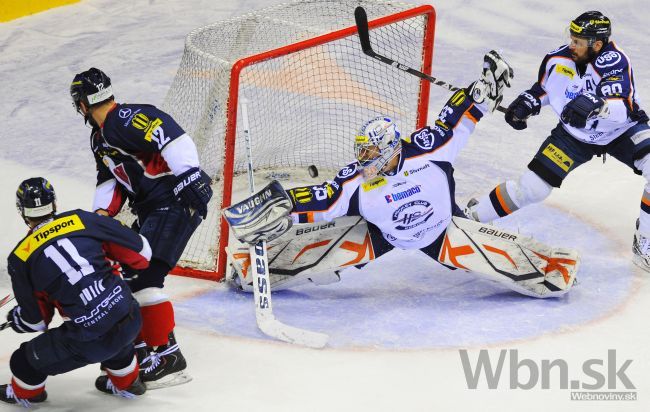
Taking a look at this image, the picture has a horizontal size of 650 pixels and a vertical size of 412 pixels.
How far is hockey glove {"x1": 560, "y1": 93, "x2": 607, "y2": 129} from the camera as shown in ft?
15.8

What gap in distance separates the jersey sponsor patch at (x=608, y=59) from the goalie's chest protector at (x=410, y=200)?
3.38 feet

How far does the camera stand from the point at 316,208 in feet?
15.4

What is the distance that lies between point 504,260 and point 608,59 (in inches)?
44.8

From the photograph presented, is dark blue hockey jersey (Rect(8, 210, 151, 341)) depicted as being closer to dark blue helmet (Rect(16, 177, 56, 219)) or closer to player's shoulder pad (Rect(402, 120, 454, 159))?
dark blue helmet (Rect(16, 177, 56, 219))

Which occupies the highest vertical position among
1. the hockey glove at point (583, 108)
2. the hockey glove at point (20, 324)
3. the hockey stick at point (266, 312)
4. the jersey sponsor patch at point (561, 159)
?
the hockey glove at point (583, 108)

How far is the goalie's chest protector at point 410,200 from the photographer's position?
15.4 feet

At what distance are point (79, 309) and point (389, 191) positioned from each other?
1598 mm

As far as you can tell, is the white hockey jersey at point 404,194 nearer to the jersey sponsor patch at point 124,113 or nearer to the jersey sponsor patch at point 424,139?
the jersey sponsor patch at point 424,139

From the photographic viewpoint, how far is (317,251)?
491cm

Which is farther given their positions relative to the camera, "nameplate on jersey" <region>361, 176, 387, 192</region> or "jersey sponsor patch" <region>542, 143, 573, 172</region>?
"jersey sponsor patch" <region>542, 143, 573, 172</region>

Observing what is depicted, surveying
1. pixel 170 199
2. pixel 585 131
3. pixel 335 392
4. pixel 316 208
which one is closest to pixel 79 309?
pixel 170 199

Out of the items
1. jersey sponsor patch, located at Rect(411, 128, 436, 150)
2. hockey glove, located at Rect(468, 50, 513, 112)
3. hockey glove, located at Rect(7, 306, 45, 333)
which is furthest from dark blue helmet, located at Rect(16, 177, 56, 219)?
hockey glove, located at Rect(468, 50, 513, 112)

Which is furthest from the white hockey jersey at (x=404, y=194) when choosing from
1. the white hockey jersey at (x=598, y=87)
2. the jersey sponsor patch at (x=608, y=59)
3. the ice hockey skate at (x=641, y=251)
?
the ice hockey skate at (x=641, y=251)

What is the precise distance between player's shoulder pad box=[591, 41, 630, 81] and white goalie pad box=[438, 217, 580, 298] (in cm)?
93
